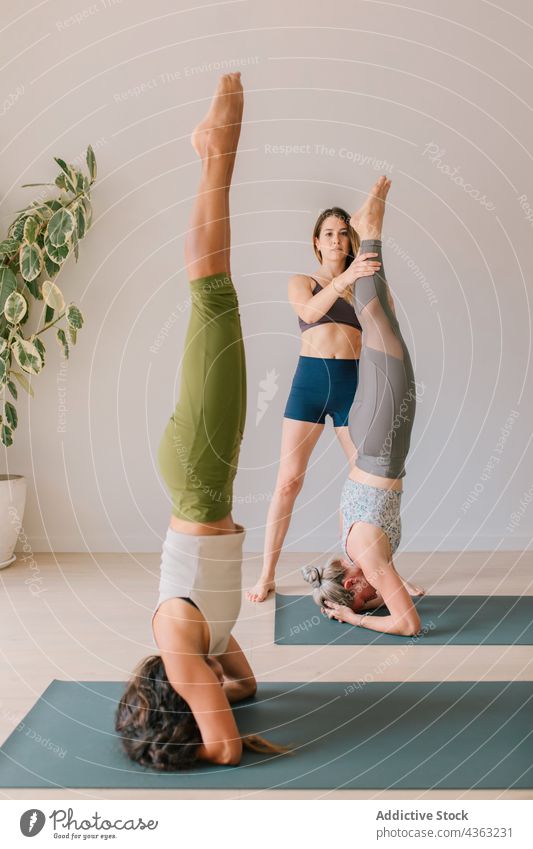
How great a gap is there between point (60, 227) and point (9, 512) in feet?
4.43

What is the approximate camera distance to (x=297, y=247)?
414 cm

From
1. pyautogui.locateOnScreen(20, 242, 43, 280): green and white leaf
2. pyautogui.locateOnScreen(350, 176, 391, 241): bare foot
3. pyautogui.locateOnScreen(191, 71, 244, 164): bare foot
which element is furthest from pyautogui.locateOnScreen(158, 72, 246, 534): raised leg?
pyautogui.locateOnScreen(20, 242, 43, 280): green and white leaf

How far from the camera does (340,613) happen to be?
10.2ft

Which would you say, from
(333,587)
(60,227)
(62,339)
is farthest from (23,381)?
(333,587)

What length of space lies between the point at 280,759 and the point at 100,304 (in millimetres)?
2693

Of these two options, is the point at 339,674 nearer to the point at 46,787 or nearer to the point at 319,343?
the point at 46,787

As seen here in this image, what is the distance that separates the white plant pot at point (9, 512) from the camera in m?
3.83

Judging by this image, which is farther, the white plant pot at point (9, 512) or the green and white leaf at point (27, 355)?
the white plant pot at point (9, 512)

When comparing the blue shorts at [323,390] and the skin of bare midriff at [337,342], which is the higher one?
the skin of bare midriff at [337,342]

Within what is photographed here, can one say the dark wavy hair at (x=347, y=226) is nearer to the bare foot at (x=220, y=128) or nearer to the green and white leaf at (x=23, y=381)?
the green and white leaf at (x=23, y=381)

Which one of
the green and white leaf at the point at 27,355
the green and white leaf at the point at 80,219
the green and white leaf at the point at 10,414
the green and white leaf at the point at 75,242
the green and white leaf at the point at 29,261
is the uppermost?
the green and white leaf at the point at 80,219

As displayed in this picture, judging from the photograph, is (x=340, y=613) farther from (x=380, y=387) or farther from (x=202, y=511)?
(x=202, y=511)

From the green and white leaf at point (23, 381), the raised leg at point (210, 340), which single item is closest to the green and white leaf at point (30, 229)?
the green and white leaf at point (23, 381)

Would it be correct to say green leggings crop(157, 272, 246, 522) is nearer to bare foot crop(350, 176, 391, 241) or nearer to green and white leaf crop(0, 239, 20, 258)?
bare foot crop(350, 176, 391, 241)
